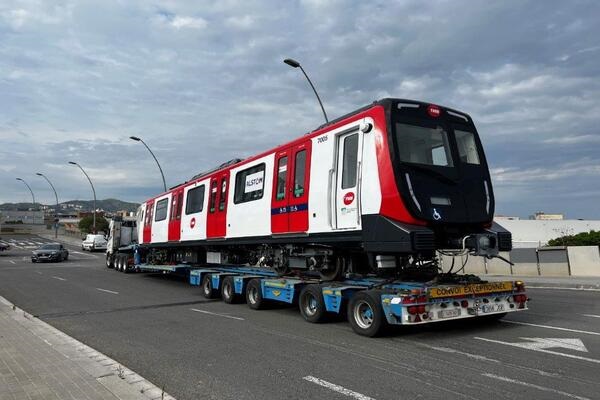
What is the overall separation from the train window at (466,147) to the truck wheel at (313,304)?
140 inches

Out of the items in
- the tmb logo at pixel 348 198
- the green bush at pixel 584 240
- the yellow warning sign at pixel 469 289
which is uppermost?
the green bush at pixel 584 240

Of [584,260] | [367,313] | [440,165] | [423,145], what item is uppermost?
[423,145]

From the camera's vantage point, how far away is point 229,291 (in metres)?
12.8

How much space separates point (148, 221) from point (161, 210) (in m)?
2.01

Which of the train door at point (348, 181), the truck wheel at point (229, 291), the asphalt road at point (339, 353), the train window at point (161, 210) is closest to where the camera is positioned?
the asphalt road at point (339, 353)

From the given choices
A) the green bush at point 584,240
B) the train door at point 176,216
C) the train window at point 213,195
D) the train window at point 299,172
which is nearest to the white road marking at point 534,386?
the train window at point 299,172

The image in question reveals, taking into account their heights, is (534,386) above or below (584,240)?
below

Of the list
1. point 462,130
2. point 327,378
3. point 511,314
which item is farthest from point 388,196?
point 511,314

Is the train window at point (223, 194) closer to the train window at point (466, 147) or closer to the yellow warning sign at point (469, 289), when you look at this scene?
the train window at point (466, 147)

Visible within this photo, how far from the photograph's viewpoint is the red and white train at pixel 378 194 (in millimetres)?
7984

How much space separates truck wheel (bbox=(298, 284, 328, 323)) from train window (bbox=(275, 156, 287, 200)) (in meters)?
2.15

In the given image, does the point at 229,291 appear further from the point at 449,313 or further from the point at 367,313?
the point at 449,313

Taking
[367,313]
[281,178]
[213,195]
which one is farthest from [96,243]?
[367,313]

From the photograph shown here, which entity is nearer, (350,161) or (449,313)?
(449,313)
